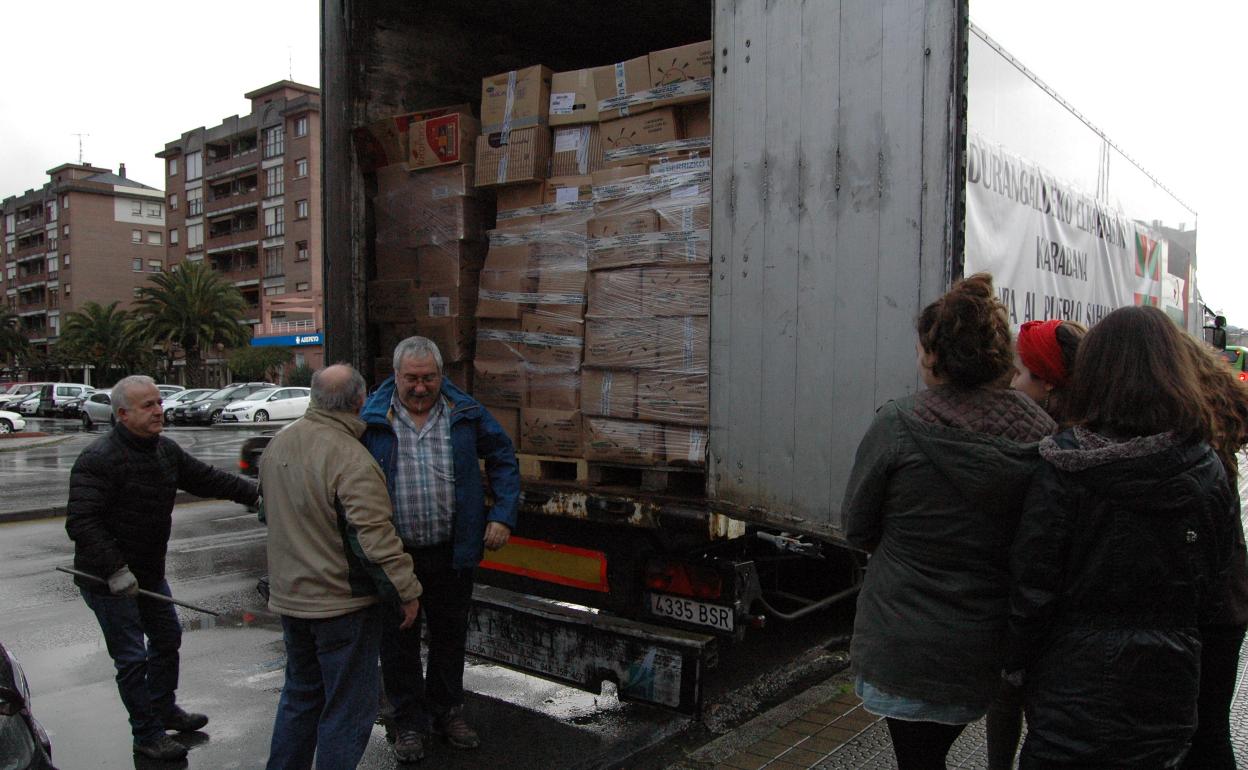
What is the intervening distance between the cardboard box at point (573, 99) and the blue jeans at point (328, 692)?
8.57ft

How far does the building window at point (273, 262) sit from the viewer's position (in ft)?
203

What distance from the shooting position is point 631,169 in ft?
14.2

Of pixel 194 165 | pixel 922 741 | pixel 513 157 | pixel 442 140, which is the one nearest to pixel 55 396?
pixel 194 165

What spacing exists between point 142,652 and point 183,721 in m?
0.54

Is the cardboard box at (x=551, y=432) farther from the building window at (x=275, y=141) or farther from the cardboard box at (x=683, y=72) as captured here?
the building window at (x=275, y=141)

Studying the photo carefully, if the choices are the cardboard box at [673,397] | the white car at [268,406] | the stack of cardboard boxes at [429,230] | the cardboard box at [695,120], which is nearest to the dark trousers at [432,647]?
the cardboard box at [673,397]

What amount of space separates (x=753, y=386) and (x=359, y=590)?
1.65 metres

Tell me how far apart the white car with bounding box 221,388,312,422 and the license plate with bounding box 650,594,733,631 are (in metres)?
28.6

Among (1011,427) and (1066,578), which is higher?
(1011,427)

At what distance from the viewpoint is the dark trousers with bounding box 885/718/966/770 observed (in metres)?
2.25

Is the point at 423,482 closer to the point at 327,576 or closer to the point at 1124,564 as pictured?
the point at 327,576

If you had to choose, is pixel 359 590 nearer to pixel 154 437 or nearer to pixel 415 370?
pixel 415 370

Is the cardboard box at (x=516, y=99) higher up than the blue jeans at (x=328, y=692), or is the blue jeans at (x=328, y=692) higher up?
the cardboard box at (x=516, y=99)

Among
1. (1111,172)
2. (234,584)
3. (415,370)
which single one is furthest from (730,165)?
(234,584)
